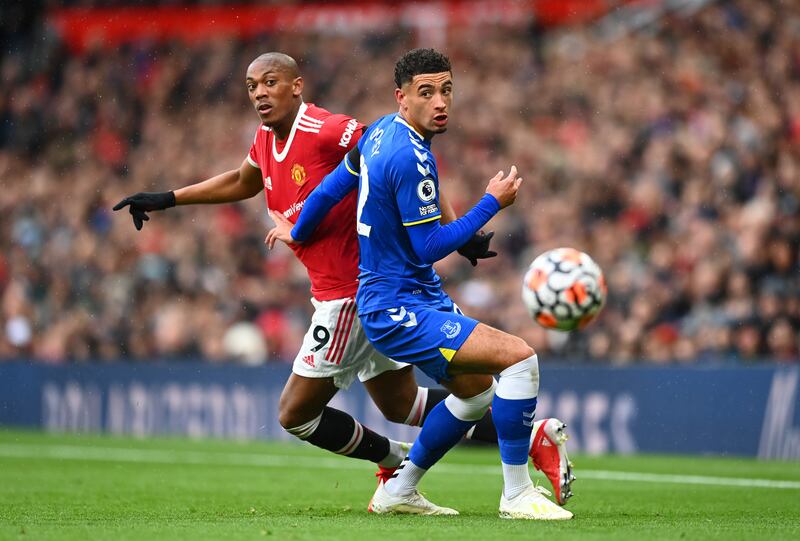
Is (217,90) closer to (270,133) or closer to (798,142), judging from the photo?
(798,142)

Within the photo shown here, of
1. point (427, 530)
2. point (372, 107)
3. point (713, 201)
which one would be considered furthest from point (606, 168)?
point (427, 530)

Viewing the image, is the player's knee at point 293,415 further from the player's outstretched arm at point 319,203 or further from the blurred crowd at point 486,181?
the blurred crowd at point 486,181

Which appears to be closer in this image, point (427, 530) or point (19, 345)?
point (427, 530)

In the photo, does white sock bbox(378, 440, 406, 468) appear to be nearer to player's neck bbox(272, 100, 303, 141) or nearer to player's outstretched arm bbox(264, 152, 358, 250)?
player's outstretched arm bbox(264, 152, 358, 250)

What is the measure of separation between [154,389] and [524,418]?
37.5 feet

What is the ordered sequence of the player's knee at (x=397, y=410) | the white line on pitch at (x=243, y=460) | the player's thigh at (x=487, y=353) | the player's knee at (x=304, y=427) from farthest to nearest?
the white line on pitch at (x=243, y=460)
the player's knee at (x=397, y=410)
the player's knee at (x=304, y=427)
the player's thigh at (x=487, y=353)

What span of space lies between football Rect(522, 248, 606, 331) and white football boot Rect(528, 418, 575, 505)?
178 cm

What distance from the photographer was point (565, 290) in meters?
8.98

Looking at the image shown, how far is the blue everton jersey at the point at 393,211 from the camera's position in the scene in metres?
6.71

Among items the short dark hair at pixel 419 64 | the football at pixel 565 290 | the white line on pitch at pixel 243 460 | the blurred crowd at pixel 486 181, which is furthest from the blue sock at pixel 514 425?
the blurred crowd at pixel 486 181

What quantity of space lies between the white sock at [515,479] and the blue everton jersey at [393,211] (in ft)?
3.20

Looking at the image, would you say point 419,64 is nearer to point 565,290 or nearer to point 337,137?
point 337,137

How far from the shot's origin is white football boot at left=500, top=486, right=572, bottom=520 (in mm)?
6926

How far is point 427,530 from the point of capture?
6.46m
